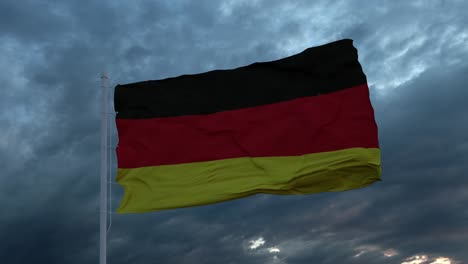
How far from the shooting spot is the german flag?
45.4 ft

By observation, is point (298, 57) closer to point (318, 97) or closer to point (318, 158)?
point (318, 97)

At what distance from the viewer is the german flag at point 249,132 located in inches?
544

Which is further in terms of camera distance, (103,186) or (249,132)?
(249,132)

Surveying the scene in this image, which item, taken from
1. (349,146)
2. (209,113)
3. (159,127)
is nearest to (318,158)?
(349,146)

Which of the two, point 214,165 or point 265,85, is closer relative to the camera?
point 214,165

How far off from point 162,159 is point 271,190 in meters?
2.61

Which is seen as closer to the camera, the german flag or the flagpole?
the flagpole

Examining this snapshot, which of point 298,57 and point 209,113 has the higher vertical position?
point 298,57

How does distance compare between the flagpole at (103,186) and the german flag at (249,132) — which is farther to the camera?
the german flag at (249,132)

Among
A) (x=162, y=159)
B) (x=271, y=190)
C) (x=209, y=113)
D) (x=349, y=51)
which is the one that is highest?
(x=349, y=51)

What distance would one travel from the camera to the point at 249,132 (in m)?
14.7

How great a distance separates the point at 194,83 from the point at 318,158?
3.59 m

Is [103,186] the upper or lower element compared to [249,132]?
lower

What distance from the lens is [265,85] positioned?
1542 centimetres
